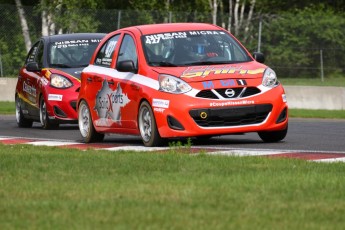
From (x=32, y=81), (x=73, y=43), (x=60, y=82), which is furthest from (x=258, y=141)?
(x=32, y=81)

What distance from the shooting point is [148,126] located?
49.6ft

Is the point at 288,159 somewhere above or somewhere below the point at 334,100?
above

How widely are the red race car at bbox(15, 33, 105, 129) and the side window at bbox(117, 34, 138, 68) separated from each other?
4392mm

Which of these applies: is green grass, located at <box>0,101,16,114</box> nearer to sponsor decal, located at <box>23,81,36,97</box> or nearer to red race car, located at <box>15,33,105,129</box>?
red race car, located at <box>15,33,105,129</box>

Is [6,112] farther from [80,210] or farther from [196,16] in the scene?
[80,210]

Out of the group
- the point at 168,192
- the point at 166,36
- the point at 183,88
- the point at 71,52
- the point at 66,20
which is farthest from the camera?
the point at 66,20

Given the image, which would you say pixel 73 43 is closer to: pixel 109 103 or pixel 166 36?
pixel 109 103

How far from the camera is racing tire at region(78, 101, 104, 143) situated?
17.0 m

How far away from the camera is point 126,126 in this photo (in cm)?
1580

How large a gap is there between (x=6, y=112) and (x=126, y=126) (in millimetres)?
13484

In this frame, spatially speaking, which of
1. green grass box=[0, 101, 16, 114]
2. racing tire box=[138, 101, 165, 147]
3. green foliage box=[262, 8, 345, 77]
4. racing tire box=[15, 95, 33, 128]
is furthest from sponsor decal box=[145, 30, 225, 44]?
green foliage box=[262, 8, 345, 77]

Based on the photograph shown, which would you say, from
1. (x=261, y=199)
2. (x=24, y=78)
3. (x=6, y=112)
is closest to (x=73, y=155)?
(x=261, y=199)

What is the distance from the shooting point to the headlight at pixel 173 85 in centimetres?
1473

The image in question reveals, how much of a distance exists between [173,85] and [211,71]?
1.74ft
